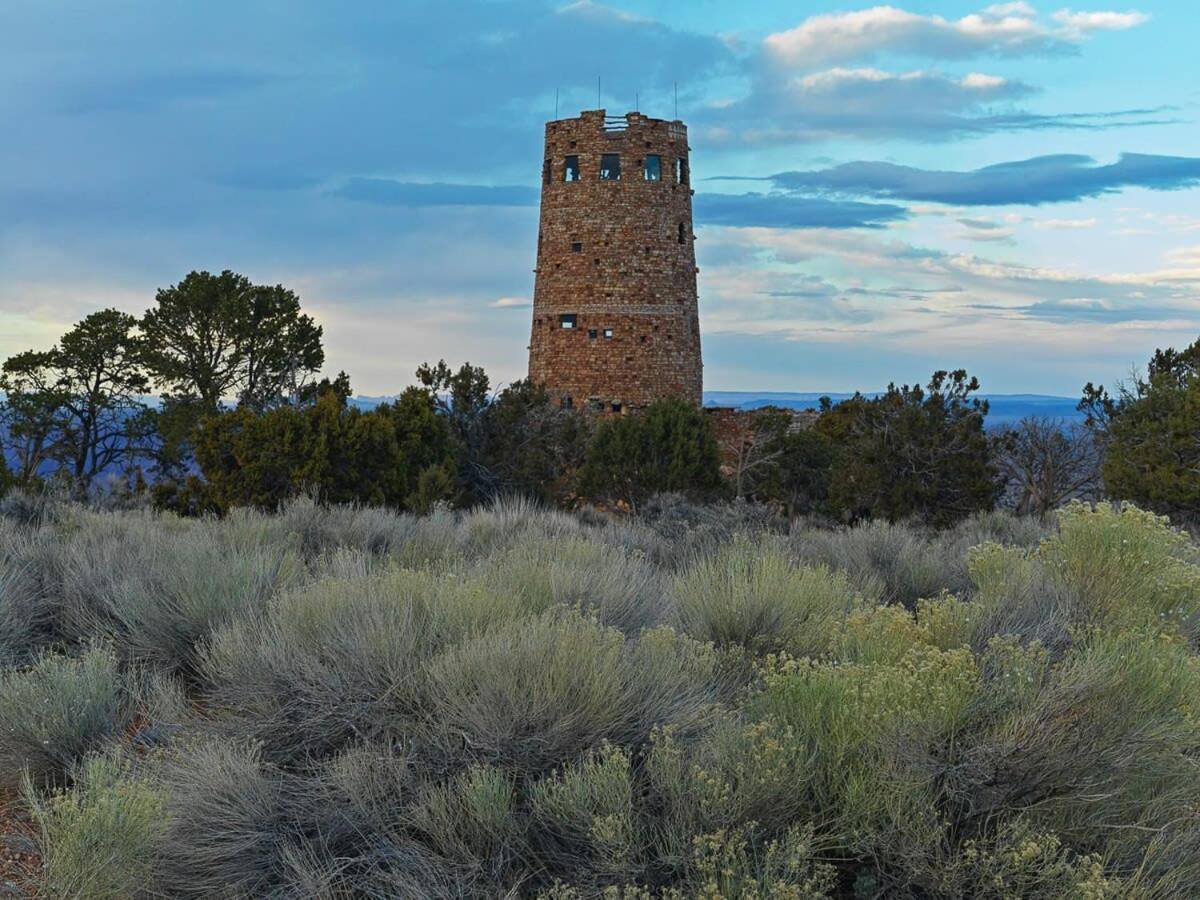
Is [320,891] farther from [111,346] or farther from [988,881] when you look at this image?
[111,346]

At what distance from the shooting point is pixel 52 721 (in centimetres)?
516

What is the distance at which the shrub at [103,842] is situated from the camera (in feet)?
12.6

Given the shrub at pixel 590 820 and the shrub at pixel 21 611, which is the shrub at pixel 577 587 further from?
the shrub at pixel 21 611

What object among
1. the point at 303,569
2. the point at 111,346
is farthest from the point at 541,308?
the point at 303,569

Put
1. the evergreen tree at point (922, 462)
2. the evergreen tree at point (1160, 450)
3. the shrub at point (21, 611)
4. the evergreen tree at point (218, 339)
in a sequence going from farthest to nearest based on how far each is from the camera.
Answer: the evergreen tree at point (218, 339)
the evergreen tree at point (922, 462)
the evergreen tree at point (1160, 450)
the shrub at point (21, 611)

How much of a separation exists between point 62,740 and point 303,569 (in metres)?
2.88

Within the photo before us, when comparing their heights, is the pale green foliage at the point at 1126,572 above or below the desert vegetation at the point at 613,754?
above

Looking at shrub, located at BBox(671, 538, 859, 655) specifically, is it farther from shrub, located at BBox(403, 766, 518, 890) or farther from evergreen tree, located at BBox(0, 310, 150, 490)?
evergreen tree, located at BBox(0, 310, 150, 490)

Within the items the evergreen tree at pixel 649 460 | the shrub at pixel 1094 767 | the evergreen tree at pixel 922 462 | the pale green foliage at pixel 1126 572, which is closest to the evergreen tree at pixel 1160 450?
the evergreen tree at pixel 922 462

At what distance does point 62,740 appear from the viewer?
5172 millimetres

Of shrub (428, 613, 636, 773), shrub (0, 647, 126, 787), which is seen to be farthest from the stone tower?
shrub (428, 613, 636, 773)

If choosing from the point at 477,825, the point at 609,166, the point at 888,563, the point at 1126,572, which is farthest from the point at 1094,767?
the point at 609,166

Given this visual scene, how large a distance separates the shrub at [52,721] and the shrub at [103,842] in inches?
43.1

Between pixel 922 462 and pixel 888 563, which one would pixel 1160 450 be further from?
pixel 888 563
